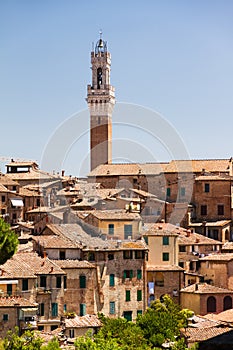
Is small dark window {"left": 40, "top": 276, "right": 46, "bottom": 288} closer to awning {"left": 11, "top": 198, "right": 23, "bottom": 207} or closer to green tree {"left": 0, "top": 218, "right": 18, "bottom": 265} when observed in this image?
green tree {"left": 0, "top": 218, "right": 18, "bottom": 265}

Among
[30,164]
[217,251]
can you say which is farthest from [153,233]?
[30,164]

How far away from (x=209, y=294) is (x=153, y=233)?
19.4 feet

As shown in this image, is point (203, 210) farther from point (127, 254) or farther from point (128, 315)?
point (128, 315)

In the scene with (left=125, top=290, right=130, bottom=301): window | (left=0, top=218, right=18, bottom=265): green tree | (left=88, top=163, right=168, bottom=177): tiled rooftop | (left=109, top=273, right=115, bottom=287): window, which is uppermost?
(left=88, top=163, right=168, bottom=177): tiled rooftop

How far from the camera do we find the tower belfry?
91250mm

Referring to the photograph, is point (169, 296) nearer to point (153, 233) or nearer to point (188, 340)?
point (153, 233)

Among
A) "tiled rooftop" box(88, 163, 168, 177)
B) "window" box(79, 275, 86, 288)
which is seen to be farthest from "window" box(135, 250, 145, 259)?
"tiled rooftop" box(88, 163, 168, 177)

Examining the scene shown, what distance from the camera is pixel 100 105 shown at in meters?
93.7

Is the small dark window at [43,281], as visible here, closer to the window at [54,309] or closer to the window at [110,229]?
the window at [54,309]

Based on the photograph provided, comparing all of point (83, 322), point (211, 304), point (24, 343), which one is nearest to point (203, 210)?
point (211, 304)

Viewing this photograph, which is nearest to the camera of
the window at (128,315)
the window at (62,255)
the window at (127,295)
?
the window at (62,255)

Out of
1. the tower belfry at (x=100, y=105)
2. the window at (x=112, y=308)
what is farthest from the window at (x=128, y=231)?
the tower belfry at (x=100, y=105)

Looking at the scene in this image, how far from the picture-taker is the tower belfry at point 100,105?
299 feet

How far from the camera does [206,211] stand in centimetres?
6300
